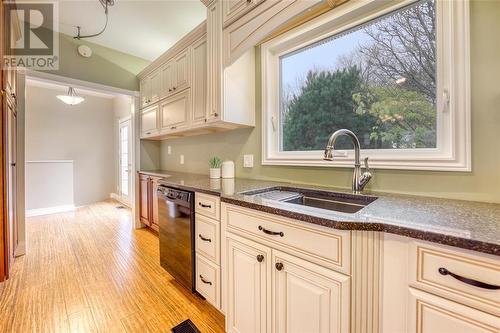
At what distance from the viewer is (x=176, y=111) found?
2.58m

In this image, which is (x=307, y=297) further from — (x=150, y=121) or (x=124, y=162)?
(x=124, y=162)

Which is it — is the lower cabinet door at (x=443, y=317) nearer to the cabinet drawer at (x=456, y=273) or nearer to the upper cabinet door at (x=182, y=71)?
the cabinet drawer at (x=456, y=273)

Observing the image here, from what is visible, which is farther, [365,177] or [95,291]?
[95,291]

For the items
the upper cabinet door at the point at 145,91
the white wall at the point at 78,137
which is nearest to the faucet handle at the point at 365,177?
the upper cabinet door at the point at 145,91

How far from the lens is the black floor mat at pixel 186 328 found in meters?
1.42

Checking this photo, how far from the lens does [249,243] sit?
1201 millimetres

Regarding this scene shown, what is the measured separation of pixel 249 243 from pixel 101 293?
1.47 meters

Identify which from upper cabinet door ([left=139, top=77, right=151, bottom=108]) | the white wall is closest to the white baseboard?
the white wall

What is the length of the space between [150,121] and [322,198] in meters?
2.66

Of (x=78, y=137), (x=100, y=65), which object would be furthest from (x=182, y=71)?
(x=78, y=137)

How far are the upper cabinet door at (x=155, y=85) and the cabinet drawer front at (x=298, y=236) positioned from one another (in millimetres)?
2315

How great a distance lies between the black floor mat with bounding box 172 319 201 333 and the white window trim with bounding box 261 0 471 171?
1.32 meters

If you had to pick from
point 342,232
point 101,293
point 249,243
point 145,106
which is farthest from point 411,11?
point 145,106

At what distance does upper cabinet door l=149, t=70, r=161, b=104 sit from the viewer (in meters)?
2.92
